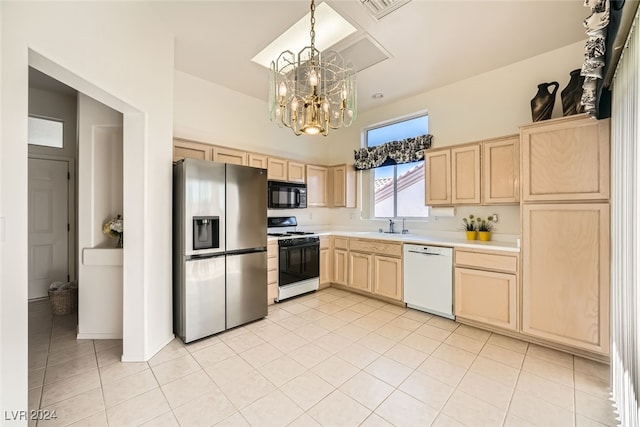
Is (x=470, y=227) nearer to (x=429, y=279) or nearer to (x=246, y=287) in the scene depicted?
(x=429, y=279)

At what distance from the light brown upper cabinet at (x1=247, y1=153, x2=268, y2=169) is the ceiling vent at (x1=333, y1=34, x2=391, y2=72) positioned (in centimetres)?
175

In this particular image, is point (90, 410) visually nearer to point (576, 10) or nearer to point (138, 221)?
point (138, 221)

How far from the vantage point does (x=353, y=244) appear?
397 cm

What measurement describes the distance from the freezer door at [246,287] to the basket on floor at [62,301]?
2.23 metres

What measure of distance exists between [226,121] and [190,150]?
0.90m

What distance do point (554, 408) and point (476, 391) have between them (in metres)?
0.44

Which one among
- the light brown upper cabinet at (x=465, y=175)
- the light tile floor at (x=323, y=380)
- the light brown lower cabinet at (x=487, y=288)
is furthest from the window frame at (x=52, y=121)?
the light brown lower cabinet at (x=487, y=288)

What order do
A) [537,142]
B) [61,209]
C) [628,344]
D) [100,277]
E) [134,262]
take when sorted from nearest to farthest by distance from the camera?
[628,344] → [134,262] → [537,142] → [100,277] → [61,209]

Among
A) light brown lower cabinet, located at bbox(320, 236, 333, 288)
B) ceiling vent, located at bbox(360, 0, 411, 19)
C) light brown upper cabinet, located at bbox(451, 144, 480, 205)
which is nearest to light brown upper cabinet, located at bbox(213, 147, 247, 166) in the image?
light brown lower cabinet, located at bbox(320, 236, 333, 288)

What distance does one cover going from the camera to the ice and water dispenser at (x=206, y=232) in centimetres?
252

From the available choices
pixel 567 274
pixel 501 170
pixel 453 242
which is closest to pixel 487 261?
pixel 453 242

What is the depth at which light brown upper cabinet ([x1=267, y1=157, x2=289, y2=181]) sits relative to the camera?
3906 mm

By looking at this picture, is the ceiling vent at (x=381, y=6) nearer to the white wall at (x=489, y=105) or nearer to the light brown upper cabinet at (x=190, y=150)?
the white wall at (x=489, y=105)

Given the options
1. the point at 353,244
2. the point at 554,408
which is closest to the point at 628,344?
the point at 554,408
